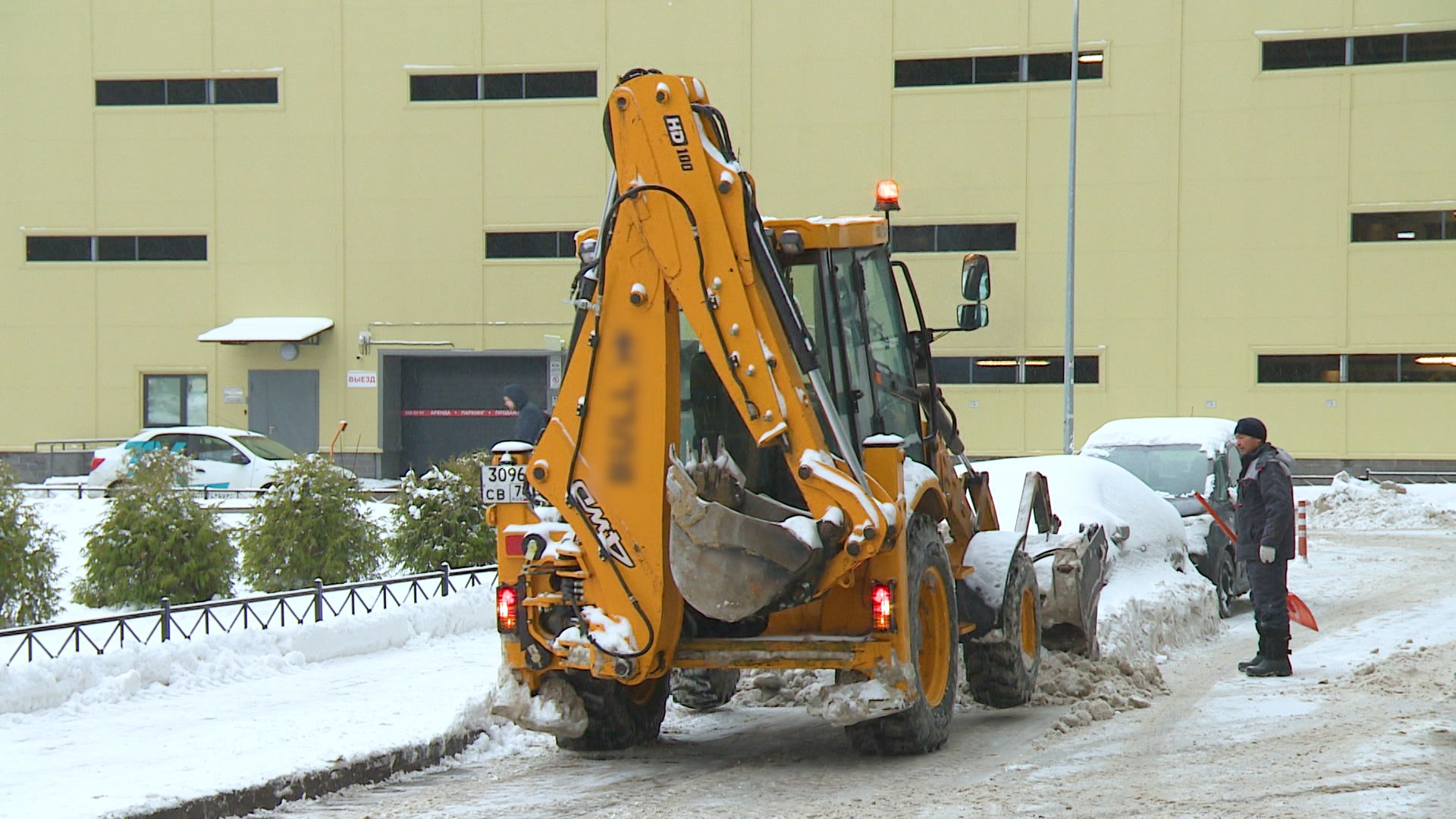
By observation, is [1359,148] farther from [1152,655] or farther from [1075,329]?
[1152,655]

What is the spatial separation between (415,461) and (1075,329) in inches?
612

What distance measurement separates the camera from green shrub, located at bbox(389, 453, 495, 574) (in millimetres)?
13875

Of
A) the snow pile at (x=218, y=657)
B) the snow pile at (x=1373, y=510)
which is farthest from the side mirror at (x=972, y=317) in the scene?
the snow pile at (x=1373, y=510)

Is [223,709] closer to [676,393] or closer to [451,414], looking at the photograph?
[676,393]

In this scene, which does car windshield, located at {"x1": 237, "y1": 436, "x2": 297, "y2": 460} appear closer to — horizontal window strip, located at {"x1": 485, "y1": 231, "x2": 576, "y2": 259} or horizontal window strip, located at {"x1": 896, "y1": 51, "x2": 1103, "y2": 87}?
horizontal window strip, located at {"x1": 485, "y1": 231, "x2": 576, "y2": 259}

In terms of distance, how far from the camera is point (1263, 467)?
1077 centimetres

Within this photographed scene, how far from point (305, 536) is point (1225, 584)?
8391 mm

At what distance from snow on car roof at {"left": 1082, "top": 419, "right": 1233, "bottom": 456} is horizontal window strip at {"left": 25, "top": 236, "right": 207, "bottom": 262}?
83.5 feet

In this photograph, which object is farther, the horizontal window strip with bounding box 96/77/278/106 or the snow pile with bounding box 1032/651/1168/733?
the horizontal window strip with bounding box 96/77/278/106

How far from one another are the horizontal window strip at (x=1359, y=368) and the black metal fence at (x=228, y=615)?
24.2 m

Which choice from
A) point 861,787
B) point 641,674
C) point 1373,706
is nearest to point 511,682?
point 641,674

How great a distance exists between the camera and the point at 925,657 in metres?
7.96

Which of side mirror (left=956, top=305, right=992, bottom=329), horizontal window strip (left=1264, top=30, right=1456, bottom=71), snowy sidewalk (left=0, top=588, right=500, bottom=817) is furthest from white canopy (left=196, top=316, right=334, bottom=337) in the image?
side mirror (left=956, top=305, right=992, bottom=329)

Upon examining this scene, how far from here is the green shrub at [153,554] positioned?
12.1 meters
